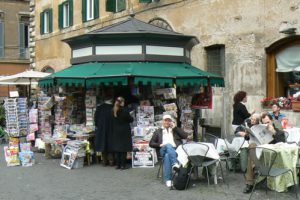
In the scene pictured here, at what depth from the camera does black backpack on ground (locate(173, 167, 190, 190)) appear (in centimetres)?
891

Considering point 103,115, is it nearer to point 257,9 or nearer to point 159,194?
point 159,194

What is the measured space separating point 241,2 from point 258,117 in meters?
7.11

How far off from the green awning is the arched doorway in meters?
2.82

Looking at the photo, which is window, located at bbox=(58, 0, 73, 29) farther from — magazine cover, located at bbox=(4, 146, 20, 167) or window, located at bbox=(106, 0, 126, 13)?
magazine cover, located at bbox=(4, 146, 20, 167)

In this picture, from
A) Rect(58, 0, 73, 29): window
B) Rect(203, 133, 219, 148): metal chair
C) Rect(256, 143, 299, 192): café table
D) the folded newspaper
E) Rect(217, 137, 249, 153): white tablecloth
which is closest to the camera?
Rect(256, 143, 299, 192): café table

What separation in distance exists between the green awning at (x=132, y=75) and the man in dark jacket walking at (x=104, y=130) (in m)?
0.63

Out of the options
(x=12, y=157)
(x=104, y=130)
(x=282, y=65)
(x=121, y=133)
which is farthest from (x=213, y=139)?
(x=12, y=157)

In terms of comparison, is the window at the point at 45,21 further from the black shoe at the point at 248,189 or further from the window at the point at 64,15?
the black shoe at the point at 248,189

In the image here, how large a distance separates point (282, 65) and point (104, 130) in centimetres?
606

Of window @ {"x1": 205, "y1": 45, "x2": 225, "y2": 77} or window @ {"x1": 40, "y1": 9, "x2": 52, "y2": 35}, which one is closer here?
window @ {"x1": 205, "y1": 45, "x2": 225, "y2": 77}

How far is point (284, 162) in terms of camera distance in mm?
8203

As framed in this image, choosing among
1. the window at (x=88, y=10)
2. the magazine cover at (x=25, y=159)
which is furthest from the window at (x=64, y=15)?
the magazine cover at (x=25, y=159)

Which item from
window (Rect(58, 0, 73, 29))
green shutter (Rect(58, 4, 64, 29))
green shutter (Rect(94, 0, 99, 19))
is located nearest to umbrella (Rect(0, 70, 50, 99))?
green shutter (Rect(94, 0, 99, 19))

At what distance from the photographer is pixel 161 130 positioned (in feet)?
33.0
